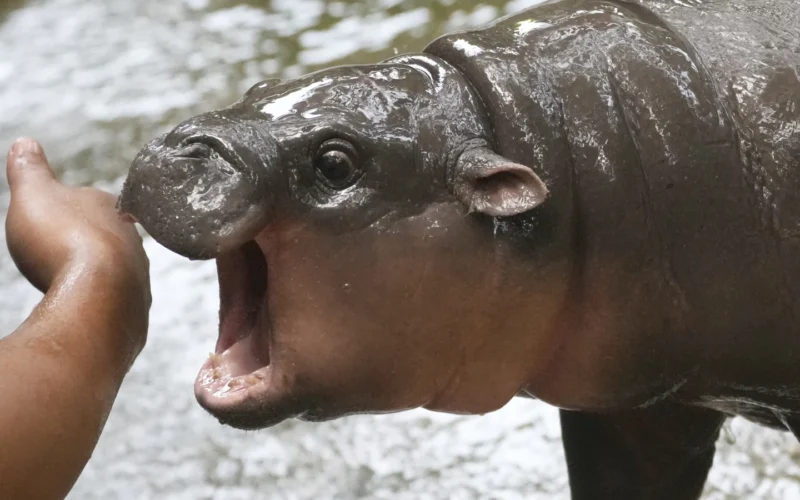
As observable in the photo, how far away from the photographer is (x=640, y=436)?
3.92 feet

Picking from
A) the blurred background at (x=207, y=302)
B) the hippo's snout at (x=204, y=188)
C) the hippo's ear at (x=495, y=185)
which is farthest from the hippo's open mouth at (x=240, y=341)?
the blurred background at (x=207, y=302)

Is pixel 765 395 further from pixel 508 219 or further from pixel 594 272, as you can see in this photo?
pixel 508 219

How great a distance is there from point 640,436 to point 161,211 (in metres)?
0.66

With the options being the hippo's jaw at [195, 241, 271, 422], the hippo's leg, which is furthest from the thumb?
the hippo's leg

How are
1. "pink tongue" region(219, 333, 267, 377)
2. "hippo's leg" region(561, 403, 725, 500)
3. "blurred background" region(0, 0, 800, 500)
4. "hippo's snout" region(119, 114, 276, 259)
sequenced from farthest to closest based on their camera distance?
"blurred background" region(0, 0, 800, 500) < "hippo's leg" region(561, 403, 725, 500) < "pink tongue" region(219, 333, 267, 377) < "hippo's snout" region(119, 114, 276, 259)

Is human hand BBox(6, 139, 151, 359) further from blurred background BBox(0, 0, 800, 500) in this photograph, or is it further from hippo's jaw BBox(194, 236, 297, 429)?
blurred background BBox(0, 0, 800, 500)

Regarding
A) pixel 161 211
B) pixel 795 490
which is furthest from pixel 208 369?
pixel 795 490

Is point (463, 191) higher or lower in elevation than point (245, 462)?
higher

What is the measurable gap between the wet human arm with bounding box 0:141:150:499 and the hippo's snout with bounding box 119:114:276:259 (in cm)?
21

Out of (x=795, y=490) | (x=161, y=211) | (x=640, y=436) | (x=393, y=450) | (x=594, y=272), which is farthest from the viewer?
(x=393, y=450)

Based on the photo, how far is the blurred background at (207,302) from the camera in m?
1.85

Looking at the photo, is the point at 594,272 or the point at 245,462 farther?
the point at 245,462

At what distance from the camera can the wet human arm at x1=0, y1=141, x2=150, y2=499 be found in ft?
3.01

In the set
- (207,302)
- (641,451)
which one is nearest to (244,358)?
(641,451)
